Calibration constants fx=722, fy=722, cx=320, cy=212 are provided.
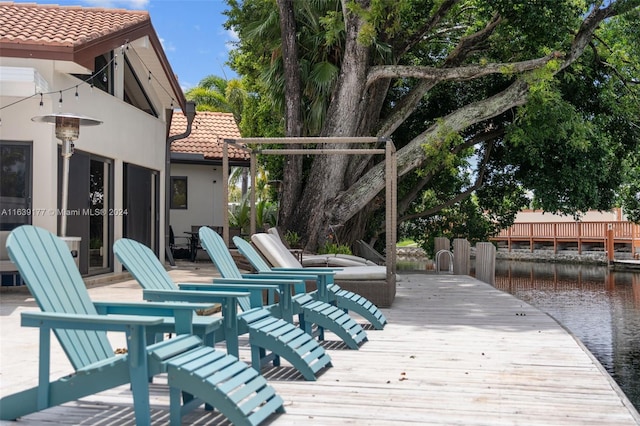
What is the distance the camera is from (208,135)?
71.7ft

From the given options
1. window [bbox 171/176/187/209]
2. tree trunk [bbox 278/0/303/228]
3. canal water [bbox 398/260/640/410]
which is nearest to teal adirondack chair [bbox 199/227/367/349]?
canal water [bbox 398/260/640/410]

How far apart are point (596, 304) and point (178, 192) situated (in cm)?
1177

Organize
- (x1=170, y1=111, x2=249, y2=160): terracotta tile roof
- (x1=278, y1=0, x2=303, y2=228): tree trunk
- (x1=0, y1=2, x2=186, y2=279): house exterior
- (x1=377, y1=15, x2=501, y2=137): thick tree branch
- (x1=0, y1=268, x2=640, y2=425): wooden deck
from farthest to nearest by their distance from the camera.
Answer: (x1=170, y1=111, x2=249, y2=160): terracotta tile roof → (x1=377, y1=15, x2=501, y2=137): thick tree branch → (x1=278, y1=0, x2=303, y2=228): tree trunk → (x1=0, y1=2, x2=186, y2=279): house exterior → (x1=0, y1=268, x2=640, y2=425): wooden deck

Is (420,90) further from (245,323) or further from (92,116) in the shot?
(245,323)

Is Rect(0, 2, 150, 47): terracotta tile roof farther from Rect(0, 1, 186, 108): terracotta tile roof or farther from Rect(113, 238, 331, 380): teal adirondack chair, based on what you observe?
Rect(113, 238, 331, 380): teal adirondack chair

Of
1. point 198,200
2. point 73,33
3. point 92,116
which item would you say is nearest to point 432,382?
point 73,33

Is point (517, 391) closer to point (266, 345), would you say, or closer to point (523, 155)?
point (266, 345)

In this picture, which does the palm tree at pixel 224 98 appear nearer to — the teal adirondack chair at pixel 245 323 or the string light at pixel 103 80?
the string light at pixel 103 80

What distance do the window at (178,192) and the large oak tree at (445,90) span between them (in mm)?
4122

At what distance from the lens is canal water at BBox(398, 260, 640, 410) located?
9769 millimetres

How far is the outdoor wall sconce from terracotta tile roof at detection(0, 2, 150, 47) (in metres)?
1.17

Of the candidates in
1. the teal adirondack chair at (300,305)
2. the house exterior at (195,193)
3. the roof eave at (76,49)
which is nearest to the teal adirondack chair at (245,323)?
the teal adirondack chair at (300,305)

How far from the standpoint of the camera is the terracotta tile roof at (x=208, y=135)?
66.3 feet

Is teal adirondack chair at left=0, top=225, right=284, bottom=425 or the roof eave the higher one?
the roof eave
